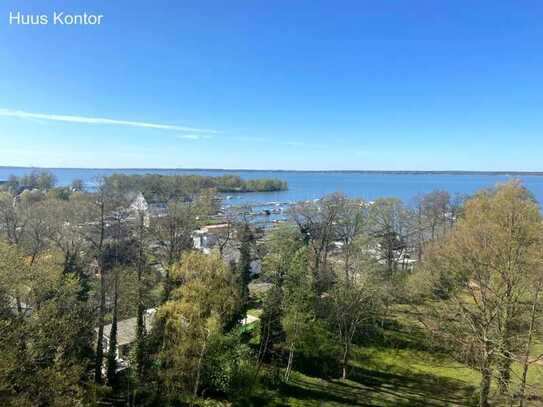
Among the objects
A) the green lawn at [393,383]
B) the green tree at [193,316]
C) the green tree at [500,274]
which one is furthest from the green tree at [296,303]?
the green tree at [500,274]

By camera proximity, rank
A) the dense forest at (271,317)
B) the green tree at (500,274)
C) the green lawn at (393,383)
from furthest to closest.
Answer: the green lawn at (393,383)
the green tree at (500,274)
the dense forest at (271,317)

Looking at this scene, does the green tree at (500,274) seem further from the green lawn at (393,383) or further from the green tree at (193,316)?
the green tree at (193,316)

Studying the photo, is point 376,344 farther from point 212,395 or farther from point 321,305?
point 212,395

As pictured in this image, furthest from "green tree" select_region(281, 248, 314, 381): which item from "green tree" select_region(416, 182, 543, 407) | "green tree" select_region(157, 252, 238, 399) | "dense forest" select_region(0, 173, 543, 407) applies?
"green tree" select_region(416, 182, 543, 407)

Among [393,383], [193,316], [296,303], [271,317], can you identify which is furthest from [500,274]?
[193,316]

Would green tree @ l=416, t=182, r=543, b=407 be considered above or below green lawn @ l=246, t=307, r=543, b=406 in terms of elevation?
above

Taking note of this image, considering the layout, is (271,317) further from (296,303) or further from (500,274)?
(500,274)

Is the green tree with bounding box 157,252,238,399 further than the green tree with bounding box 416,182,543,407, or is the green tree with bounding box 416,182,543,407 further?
the green tree with bounding box 416,182,543,407

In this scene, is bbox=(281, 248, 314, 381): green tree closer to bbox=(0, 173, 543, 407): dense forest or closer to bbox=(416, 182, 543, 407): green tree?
bbox=(0, 173, 543, 407): dense forest

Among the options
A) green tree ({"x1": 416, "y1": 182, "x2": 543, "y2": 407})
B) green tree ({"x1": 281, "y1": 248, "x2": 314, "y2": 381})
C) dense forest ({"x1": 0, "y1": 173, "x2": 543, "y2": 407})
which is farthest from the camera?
green tree ({"x1": 281, "y1": 248, "x2": 314, "y2": 381})
